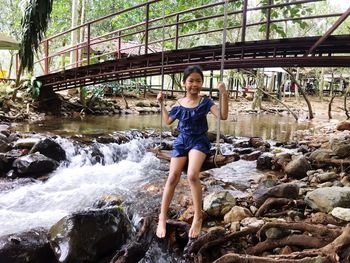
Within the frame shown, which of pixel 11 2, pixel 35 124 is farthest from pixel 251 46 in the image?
pixel 11 2

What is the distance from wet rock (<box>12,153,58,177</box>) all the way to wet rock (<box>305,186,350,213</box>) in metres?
4.77

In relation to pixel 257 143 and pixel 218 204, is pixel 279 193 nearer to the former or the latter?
pixel 218 204

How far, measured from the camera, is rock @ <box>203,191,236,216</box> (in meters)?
4.46

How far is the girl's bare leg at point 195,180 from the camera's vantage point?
342cm

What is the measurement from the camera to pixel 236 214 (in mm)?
4289

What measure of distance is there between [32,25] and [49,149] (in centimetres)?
387

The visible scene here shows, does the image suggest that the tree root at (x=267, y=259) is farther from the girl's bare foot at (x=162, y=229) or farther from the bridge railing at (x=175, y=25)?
the bridge railing at (x=175, y=25)

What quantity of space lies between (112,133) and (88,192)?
14.2 ft

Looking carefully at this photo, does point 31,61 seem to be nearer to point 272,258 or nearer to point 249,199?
point 249,199

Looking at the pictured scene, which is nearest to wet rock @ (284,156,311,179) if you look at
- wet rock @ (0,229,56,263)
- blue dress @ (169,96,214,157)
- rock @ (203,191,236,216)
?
rock @ (203,191,236,216)

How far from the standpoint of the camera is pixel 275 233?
3.48 metres

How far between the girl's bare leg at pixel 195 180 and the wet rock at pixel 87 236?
34.6 inches

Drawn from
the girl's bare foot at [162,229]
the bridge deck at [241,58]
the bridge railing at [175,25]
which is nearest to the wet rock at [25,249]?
the girl's bare foot at [162,229]

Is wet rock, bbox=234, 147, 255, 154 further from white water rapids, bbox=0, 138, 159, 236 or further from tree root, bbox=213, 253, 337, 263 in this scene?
tree root, bbox=213, 253, 337, 263
